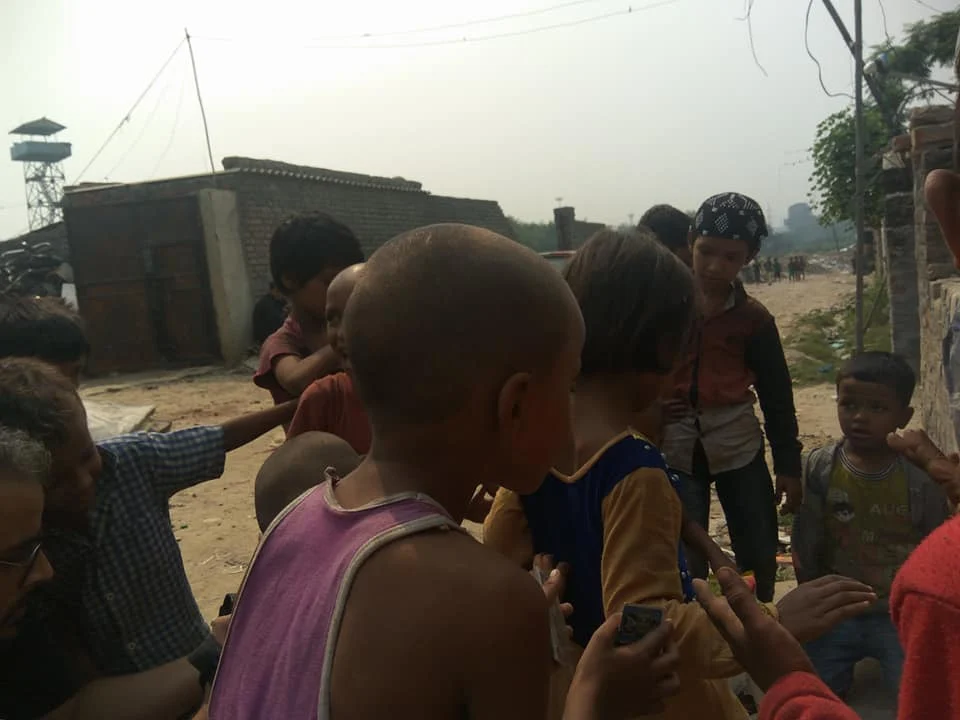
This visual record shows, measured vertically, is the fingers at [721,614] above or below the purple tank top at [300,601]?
below

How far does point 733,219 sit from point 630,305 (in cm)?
157

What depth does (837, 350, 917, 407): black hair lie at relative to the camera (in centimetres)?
257

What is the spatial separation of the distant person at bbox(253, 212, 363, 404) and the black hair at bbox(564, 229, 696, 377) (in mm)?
1132

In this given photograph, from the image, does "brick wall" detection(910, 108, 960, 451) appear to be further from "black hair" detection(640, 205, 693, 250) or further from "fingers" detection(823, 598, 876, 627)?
"fingers" detection(823, 598, 876, 627)

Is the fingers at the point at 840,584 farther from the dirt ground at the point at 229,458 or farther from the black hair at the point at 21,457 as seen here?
the dirt ground at the point at 229,458

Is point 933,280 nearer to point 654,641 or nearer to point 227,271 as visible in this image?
point 654,641

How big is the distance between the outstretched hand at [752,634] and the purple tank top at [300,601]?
56 cm

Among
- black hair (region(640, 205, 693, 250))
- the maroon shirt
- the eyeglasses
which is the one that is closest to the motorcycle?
the maroon shirt

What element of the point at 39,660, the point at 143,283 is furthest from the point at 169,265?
the point at 39,660

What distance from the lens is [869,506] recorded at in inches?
101

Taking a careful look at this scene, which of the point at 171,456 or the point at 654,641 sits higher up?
the point at 171,456

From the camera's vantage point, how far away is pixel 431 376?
888 mm

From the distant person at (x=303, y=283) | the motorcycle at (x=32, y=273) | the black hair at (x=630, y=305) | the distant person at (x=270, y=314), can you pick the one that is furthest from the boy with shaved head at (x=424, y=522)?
the motorcycle at (x=32, y=273)

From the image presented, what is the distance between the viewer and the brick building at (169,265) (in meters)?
14.2
